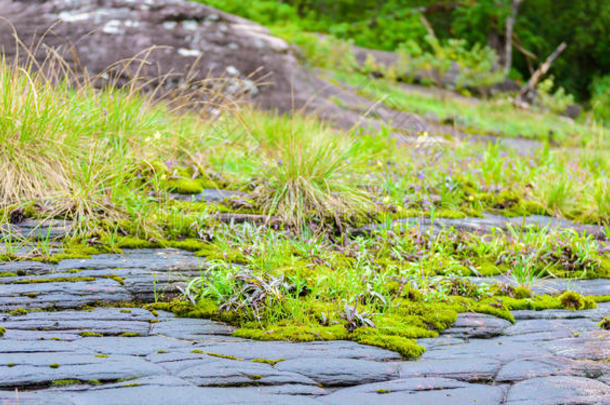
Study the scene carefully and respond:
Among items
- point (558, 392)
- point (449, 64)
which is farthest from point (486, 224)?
point (449, 64)

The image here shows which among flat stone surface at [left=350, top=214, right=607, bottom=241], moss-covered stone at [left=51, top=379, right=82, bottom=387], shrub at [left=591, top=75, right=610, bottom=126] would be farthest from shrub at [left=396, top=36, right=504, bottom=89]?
moss-covered stone at [left=51, top=379, right=82, bottom=387]

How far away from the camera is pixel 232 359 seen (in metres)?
2.52

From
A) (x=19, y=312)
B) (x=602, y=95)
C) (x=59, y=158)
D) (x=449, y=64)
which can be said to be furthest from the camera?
(x=602, y=95)

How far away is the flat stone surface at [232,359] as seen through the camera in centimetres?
221

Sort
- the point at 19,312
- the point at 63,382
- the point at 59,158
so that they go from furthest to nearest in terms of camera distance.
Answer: the point at 59,158, the point at 19,312, the point at 63,382

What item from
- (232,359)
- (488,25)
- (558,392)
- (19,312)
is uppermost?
(488,25)

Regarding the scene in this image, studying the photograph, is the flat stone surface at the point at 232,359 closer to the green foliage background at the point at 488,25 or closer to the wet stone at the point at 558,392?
the wet stone at the point at 558,392

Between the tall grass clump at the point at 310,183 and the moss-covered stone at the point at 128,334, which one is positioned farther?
the tall grass clump at the point at 310,183

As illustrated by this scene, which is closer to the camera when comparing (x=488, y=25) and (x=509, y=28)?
(x=509, y=28)

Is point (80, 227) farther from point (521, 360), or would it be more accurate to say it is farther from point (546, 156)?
point (546, 156)

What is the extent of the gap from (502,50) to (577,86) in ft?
13.1

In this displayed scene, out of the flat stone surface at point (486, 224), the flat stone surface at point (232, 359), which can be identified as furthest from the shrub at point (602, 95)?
the flat stone surface at point (232, 359)

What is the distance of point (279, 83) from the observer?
9633 millimetres

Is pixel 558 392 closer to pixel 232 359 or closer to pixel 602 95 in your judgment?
pixel 232 359
